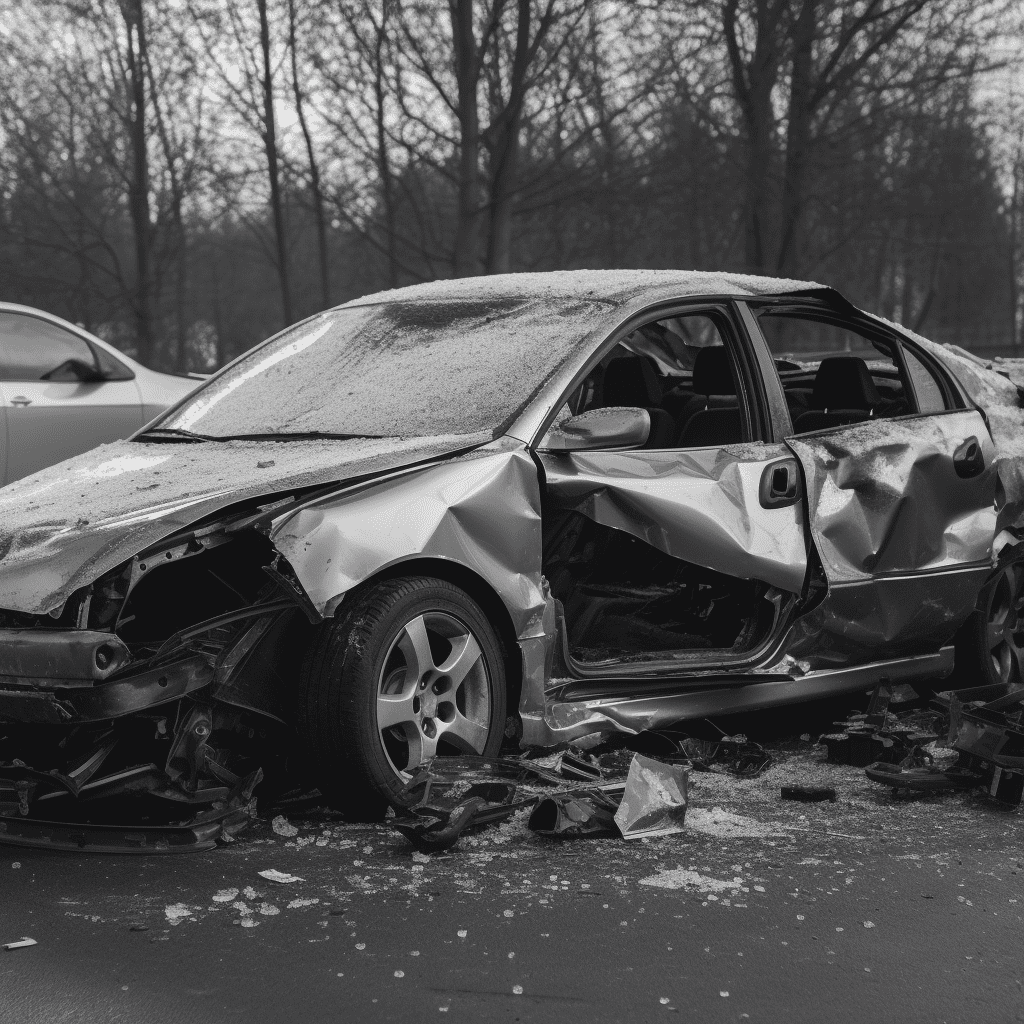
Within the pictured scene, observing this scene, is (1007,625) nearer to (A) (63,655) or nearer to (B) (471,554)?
(B) (471,554)

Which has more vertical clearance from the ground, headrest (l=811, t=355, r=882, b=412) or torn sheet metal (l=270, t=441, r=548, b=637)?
headrest (l=811, t=355, r=882, b=412)

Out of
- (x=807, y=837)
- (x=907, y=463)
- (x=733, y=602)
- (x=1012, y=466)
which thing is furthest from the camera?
(x=1012, y=466)

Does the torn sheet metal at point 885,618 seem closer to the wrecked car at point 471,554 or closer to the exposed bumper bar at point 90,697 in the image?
the wrecked car at point 471,554

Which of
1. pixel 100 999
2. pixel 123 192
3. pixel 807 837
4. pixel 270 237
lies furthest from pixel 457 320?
pixel 270 237

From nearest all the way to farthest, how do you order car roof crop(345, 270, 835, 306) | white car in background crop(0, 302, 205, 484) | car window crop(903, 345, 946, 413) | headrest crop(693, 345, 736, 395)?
car roof crop(345, 270, 835, 306) → headrest crop(693, 345, 736, 395) → car window crop(903, 345, 946, 413) → white car in background crop(0, 302, 205, 484)

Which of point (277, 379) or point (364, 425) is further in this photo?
point (277, 379)

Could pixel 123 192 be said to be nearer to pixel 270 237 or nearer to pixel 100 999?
pixel 270 237

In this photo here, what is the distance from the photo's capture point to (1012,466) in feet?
19.0

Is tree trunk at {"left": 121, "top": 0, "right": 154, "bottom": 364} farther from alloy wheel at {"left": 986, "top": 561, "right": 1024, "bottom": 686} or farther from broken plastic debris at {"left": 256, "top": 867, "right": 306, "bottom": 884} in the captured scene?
broken plastic debris at {"left": 256, "top": 867, "right": 306, "bottom": 884}

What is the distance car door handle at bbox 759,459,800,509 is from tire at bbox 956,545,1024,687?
4.04ft

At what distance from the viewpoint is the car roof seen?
4996 mm

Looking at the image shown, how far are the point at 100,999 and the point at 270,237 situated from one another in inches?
929

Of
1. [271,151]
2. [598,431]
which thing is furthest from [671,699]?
[271,151]

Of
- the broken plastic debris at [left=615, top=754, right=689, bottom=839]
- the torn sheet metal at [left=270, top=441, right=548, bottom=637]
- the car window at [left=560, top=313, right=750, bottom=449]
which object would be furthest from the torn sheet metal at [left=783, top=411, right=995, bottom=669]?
the torn sheet metal at [left=270, top=441, right=548, bottom=637]
